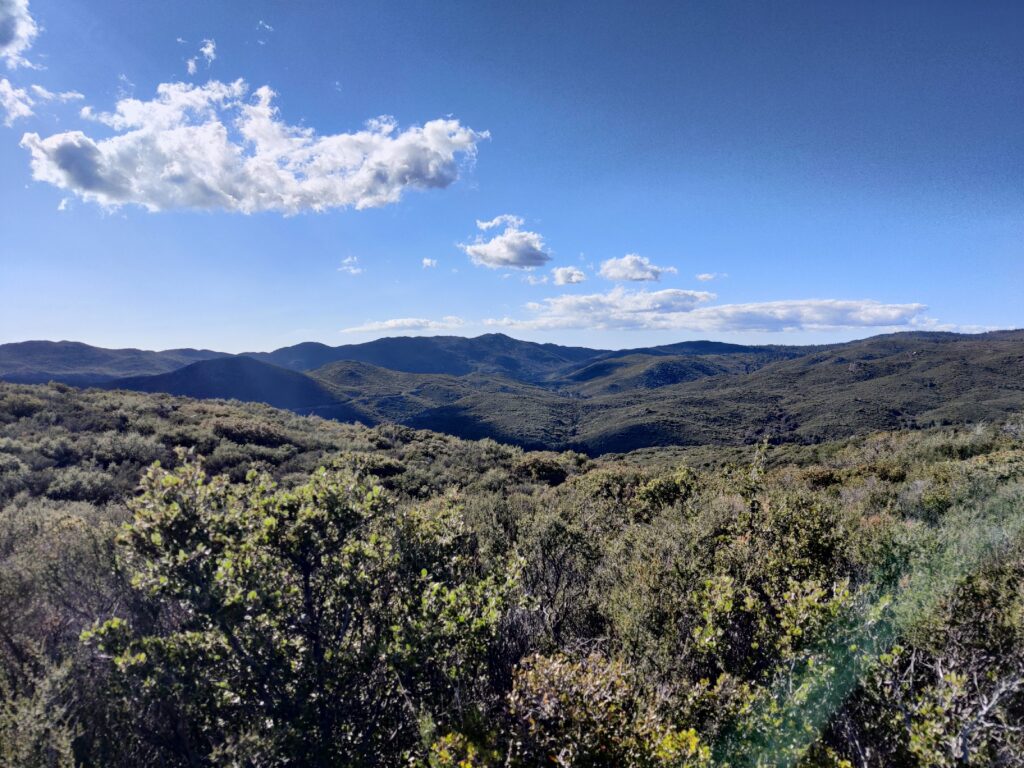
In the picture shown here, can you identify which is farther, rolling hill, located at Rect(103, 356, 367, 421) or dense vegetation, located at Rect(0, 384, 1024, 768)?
rolling hill, located at Rect(103, 356, 367, 421)

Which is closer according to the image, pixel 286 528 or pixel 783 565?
pixel 286 528

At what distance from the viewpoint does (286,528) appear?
661 cm

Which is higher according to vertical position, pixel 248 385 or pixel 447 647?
pixel 248 385

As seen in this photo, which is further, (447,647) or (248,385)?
(248,385)

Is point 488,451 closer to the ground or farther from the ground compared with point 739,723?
closer to the ground

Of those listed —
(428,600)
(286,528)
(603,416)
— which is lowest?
(603,416)

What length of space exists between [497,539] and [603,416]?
180 m

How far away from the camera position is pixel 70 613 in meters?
8.99

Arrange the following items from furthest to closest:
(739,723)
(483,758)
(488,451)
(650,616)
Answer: (488,451) → (650,616) → (739,723) → (483,758)

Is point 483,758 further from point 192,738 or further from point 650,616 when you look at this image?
point 650,616

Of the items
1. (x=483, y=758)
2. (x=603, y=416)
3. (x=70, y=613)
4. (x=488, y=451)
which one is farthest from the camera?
(x=603, y=416)

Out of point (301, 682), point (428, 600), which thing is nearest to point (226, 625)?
point (301, 682)

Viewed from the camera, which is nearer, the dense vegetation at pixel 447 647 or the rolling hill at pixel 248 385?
the dense vegetation at pixel 447 647

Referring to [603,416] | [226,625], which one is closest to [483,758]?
[226,625]
